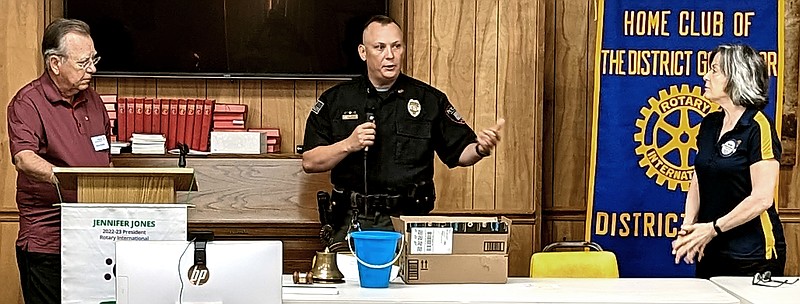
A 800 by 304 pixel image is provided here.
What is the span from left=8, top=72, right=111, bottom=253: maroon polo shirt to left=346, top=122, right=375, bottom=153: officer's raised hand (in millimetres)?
955

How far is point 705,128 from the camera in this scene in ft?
13.0

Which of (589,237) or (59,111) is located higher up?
(59,111)

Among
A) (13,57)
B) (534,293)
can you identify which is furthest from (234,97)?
(534,293)

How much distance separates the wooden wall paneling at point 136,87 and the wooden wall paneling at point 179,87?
31 millimetres

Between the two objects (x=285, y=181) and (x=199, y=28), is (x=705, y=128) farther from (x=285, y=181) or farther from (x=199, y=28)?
(x=199, y=28)

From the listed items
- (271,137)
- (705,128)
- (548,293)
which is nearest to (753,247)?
(705,128)

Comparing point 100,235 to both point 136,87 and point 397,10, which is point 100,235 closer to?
point 136,87

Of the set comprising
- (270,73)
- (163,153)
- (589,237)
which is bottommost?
(589,237)

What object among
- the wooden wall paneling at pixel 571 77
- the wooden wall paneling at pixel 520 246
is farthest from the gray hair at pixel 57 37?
the wooden wall paneling at pixel 571 77

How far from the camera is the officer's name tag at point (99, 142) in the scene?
3699 mm

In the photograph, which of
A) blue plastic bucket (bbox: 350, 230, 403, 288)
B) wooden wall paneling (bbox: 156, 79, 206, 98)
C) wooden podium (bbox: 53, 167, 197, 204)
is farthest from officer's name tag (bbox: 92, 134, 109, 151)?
wooden wall paneling (bbox: 156, 79, 206, 98)

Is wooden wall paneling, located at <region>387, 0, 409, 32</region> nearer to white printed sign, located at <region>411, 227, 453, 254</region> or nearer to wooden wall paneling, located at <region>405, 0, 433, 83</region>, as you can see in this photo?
wooden wall paneling, located at <region>405, 0, 433, 83</region>

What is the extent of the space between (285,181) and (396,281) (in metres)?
1.77

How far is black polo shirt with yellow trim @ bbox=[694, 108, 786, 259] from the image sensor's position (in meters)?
3.77
